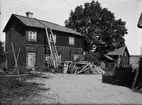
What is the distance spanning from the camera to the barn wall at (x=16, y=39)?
25578 mm

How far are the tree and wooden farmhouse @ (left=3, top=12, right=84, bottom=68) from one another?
11562 millimetres

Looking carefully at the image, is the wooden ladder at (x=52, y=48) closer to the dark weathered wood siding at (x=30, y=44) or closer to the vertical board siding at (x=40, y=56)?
the dark weathered wood siding at (x=30, y=44)

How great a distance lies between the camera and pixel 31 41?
25.6 metres

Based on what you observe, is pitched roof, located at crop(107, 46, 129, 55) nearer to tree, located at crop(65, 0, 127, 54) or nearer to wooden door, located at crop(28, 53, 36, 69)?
tree, located at crop(65, 0, 127, 54)

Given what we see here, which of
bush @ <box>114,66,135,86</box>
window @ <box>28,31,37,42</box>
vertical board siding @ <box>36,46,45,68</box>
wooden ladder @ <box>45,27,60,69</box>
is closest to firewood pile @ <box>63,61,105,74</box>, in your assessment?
wooden ladder @ <box>45,27,60,69</box>

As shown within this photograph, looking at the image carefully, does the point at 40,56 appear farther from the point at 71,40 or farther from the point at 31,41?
the point at 71,40

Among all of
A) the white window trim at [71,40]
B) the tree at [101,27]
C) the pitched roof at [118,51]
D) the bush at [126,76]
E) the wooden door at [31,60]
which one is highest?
the tree at [101,27]

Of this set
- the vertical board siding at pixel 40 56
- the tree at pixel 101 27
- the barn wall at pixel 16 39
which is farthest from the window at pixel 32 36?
the tree at pixel 101 27

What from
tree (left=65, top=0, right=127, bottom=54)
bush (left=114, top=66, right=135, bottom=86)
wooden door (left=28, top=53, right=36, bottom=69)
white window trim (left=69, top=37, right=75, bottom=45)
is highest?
tree (left=65, top=0, right=127, bottom=54)

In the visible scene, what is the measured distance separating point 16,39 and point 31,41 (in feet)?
11.6

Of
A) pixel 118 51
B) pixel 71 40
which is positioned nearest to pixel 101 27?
pixel 118 51

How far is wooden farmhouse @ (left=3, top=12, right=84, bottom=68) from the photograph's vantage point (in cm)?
2531

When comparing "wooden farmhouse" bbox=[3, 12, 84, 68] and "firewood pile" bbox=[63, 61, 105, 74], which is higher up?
"wooden farmhouse" bbox=[3, 12, 84, 68]

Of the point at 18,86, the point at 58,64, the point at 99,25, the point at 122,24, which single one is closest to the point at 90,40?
the point at 99,25
